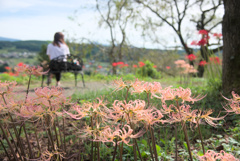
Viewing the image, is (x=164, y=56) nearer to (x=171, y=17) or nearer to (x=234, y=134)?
(x=171, y=17)

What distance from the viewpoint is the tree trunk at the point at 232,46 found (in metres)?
3.56

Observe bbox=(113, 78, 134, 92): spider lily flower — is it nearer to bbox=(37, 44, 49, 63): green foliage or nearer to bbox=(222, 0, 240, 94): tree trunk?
bbox=(222, 0, 240, 94): tree trunk

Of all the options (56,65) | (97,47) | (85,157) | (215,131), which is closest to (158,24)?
(97,47)

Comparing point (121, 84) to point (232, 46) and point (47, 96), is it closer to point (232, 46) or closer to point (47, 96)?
point (47, 96)

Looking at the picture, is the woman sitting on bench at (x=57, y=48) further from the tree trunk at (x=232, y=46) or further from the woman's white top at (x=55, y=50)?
the tree trunk at (x=232, y=46)

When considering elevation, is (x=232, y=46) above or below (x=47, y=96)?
above

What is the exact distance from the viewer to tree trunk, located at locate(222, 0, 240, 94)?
11.7ft

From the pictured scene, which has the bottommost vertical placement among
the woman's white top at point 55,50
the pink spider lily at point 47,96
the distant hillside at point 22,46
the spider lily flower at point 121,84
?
the pink spider lily at point 47,96

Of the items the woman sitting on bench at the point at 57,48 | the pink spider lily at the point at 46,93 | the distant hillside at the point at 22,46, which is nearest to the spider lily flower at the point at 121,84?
the pink spider lily at the point at 46,93

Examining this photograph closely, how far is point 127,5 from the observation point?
1333 centimetres

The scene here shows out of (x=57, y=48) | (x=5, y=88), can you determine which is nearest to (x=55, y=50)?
(x=57, y=48)

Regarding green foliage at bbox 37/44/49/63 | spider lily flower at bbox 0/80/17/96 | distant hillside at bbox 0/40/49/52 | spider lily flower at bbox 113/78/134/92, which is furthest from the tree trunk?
distant hillside at bbox 0/40/49/52

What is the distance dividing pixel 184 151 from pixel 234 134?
844 mm

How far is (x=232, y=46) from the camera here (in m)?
3.63
